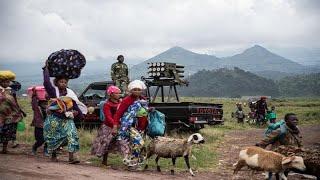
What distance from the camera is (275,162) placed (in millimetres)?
7059

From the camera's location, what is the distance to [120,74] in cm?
1488

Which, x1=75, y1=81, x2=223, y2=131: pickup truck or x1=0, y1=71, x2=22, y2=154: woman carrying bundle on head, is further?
x1=75, y1=81, x2=223, y2=131: pickup truck

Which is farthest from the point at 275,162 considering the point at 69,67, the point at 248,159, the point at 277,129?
the point at 69,67

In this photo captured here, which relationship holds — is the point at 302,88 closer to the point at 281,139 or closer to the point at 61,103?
the point at 281,139

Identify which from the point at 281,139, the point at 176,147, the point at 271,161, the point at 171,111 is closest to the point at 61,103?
the point at 176,147

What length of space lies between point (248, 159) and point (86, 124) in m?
8.12

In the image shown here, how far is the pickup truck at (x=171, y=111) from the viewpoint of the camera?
46.2 ft

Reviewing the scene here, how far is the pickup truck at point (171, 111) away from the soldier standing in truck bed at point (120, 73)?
33cm

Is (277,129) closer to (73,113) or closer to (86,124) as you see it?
(73,113)

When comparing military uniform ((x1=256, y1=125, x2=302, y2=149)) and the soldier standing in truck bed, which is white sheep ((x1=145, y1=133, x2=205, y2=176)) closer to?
military uniform ((x1=256, y1=125, x2=302, y2=149))

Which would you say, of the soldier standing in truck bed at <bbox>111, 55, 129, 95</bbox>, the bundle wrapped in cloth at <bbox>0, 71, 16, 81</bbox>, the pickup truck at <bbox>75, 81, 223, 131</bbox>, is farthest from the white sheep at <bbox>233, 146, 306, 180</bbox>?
the soldier standing in truck bed at <bbox>111, 55, 129, 95</bbox>

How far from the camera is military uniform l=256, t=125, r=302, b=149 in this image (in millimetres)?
8156

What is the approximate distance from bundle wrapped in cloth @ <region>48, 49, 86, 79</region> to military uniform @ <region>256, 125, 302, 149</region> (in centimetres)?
381

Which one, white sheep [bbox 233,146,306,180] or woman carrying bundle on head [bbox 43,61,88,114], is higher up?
woman carrying bundle on head [bbox 43,61,88,114]
